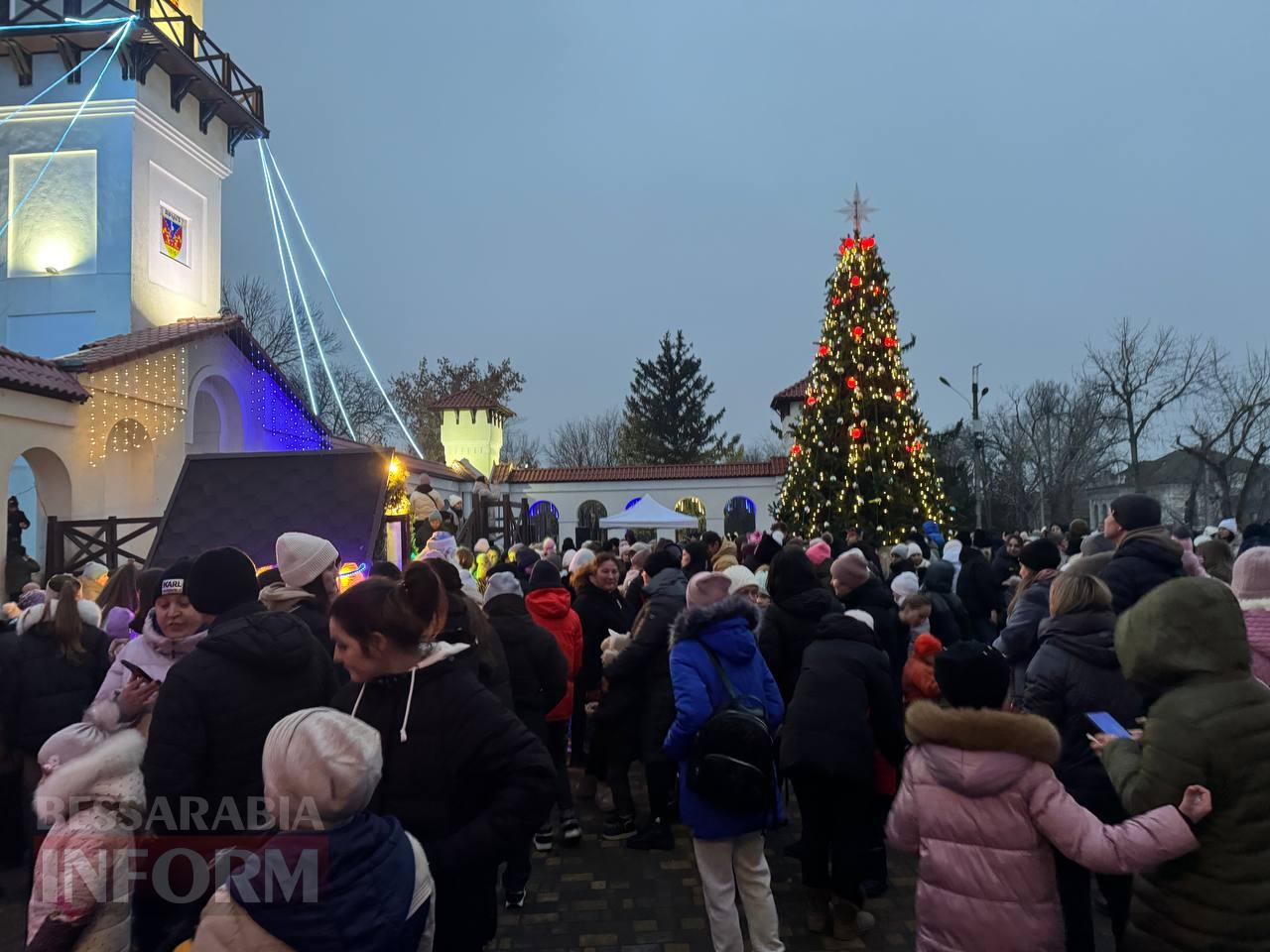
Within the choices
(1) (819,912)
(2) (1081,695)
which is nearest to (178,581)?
(1) (819,912)

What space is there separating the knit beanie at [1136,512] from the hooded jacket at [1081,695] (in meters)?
1.45

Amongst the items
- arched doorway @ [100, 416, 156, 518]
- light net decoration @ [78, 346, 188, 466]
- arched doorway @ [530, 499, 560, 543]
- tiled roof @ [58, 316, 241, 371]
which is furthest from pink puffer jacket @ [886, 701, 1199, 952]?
arched doorway @ [530, 499, 560, 543]

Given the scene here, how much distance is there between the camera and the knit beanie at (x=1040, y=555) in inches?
235

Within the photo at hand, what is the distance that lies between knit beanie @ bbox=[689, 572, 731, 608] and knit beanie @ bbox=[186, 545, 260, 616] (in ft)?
6.74

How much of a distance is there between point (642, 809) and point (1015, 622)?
3.22m

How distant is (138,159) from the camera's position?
65.2 feet

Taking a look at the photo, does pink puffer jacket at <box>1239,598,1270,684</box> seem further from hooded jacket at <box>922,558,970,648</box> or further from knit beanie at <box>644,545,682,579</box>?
knit beanie at <box>644,545,682,579</box>

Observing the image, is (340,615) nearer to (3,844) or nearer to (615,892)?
(615,892)

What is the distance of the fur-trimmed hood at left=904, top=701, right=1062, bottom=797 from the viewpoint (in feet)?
9.42

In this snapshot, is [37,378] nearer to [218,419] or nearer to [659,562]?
[218,419]

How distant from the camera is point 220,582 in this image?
342cm

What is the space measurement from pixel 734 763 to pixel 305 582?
224cm

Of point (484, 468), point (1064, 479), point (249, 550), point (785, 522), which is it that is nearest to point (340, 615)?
point (249, 550)

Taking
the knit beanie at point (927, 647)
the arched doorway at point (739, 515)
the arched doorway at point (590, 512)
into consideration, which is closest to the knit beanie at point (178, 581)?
the knit beanie at point (927, 647)
